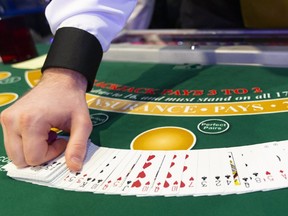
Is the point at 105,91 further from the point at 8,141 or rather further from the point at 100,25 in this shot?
the point at 8,141

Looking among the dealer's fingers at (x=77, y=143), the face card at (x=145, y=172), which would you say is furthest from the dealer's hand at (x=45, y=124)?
the face card at (x=145, y=172)

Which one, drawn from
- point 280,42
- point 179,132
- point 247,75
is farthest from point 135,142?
point 280,42

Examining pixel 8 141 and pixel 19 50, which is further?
pixel 19 50

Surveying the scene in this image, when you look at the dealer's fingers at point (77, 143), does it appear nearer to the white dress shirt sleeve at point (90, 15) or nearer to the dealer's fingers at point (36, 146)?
the dealer's fingers at point (36, 146)

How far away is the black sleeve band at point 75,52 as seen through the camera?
0.94m

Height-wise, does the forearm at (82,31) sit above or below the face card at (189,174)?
above

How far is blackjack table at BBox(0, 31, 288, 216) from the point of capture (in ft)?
2.11

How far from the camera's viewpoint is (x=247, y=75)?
3.97ft

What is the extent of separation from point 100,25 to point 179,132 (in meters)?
0.38

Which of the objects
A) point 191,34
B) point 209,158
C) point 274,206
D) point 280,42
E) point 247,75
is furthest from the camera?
point 191,34

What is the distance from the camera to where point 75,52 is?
958mm

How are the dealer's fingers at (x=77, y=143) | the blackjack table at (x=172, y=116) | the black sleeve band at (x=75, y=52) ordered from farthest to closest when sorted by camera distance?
the black sleeve band at (x=75, y=52)
the dealer's fingers at (x=77, y=143)
the blackjack table at (x=172, y=116)

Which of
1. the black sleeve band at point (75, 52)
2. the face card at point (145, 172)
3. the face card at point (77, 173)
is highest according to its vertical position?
the black sleeve band at point (75, 52)

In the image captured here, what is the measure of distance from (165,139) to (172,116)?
0.42 ft
